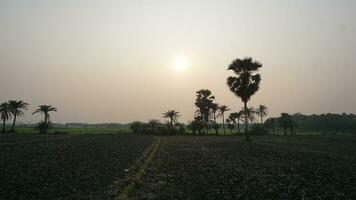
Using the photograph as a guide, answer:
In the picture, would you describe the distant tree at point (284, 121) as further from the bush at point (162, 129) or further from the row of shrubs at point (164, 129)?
the bush at point (162, 129)

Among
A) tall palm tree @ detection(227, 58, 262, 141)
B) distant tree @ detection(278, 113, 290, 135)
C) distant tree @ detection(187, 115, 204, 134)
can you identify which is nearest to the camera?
tall palm tree @ detection(227, 58, 262, 141)

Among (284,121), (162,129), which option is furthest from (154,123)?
(284,121)

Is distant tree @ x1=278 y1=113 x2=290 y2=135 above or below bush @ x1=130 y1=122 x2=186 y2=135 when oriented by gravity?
above

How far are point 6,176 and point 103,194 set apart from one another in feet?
25.3

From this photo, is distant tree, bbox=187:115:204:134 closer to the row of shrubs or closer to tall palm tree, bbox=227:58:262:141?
the row of shrubs

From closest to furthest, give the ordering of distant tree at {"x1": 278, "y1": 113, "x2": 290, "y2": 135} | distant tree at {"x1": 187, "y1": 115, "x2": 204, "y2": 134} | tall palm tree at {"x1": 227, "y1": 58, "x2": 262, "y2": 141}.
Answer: tall palm tree at {"x1": 227, "y1": 58, "x2": 262, "y2": 141}
distant tree at {"x1": 187, "y1": 115, "x2": 204, "y2": 134}
distant tree at {"x1": 278, "y1": 113, "x2": 290, "y2": 135}

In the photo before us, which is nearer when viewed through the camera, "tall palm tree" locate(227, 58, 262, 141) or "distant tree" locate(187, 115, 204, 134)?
"tall palm tree" locate(227, 58, 262, 141)

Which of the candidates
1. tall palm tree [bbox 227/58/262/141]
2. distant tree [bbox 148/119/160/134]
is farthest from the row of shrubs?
tall palm tree [bbox 227/58/262/141]

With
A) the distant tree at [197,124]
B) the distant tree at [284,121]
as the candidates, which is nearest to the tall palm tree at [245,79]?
the distant tree at [197,124]

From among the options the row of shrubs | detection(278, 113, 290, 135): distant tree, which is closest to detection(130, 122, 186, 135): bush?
the row of shrubs

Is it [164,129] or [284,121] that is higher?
[284,121]

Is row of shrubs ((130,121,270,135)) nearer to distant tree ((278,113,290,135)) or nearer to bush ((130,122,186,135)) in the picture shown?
bush ((130,122,186,135))

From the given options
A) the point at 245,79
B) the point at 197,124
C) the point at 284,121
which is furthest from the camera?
the point at 284,121

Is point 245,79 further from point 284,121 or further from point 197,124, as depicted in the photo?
point 284,121
